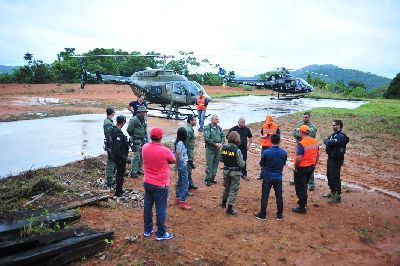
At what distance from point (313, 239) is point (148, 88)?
14.3 metres

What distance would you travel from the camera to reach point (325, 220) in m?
7.05

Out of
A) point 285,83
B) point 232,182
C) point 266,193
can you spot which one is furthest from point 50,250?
point 285,83

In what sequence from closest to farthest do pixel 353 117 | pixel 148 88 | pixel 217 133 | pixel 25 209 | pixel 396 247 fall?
pixel 396 247 < pixel 25 209 < pixel 217 133 < pixel 148 88 < pixel 353 117

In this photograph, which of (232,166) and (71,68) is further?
(71,68)

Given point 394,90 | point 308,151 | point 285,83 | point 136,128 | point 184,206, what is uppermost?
point 285,83

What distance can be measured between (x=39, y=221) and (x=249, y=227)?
355 cm

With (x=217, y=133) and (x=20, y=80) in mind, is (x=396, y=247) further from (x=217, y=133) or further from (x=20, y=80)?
(x=20, y=80)

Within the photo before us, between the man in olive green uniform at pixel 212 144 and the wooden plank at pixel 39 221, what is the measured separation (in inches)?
141

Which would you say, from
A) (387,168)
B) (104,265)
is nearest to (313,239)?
(104,265)

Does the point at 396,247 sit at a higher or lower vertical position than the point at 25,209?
lower

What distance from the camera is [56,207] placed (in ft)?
21.0

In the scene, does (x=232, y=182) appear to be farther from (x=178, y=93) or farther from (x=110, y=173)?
(x=178, y=93)

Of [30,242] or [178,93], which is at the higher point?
[178,93]

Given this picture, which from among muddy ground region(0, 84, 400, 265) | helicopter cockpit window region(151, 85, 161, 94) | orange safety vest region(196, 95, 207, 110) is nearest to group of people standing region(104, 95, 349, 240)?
muddy ground region(0, 84, 400, 265)
